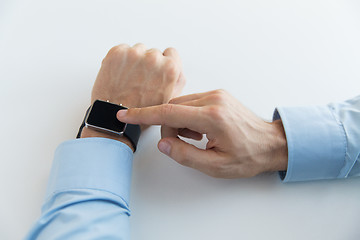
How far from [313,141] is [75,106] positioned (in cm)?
57

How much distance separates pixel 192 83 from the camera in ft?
3.04

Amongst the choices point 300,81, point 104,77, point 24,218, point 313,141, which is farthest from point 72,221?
point 300,81

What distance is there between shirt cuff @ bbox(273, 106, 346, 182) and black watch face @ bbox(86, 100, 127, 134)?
366 mm

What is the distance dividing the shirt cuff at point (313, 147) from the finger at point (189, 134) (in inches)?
7.5

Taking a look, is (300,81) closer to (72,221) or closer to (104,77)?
(104,77)

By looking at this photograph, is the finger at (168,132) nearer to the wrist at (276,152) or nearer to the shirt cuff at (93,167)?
the shirt cuff at (93,167)

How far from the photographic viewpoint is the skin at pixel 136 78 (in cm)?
84

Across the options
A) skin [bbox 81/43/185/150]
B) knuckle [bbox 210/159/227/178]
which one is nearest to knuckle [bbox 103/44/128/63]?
skin [bbox 81/43/185/150]

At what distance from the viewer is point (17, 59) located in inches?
36.5

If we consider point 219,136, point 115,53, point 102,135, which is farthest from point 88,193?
point 115,53

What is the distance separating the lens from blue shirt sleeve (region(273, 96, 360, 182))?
711 millimetres

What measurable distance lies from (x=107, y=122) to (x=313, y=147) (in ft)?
1.47

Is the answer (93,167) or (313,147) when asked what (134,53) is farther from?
(313,147)

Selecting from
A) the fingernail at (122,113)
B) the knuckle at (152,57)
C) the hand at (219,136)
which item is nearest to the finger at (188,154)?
the hand at (219,136)
